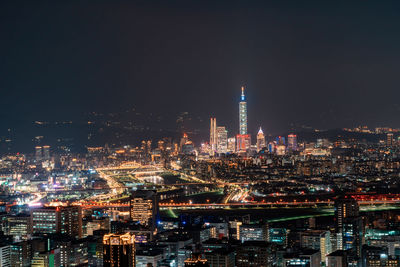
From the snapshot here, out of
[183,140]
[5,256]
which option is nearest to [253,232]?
[5,256]

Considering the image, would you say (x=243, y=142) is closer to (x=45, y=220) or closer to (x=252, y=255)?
(x=45, y=220)

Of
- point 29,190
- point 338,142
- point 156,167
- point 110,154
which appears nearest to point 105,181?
point 29,190

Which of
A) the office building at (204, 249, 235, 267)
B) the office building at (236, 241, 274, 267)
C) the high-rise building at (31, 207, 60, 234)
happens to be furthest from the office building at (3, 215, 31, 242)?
the office building at (236, 241, 274, 267)

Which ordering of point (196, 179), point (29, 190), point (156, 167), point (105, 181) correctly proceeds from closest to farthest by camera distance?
→ 1. point (29, 190)
2. point (105, 181)
3. point (196, 179)
4. point (156, 167)

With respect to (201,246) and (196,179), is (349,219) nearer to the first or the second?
(201,246)

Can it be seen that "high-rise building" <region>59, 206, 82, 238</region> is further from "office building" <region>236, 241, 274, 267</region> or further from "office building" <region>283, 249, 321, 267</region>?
"office building" <region>283, 249, 321, 267</region>
